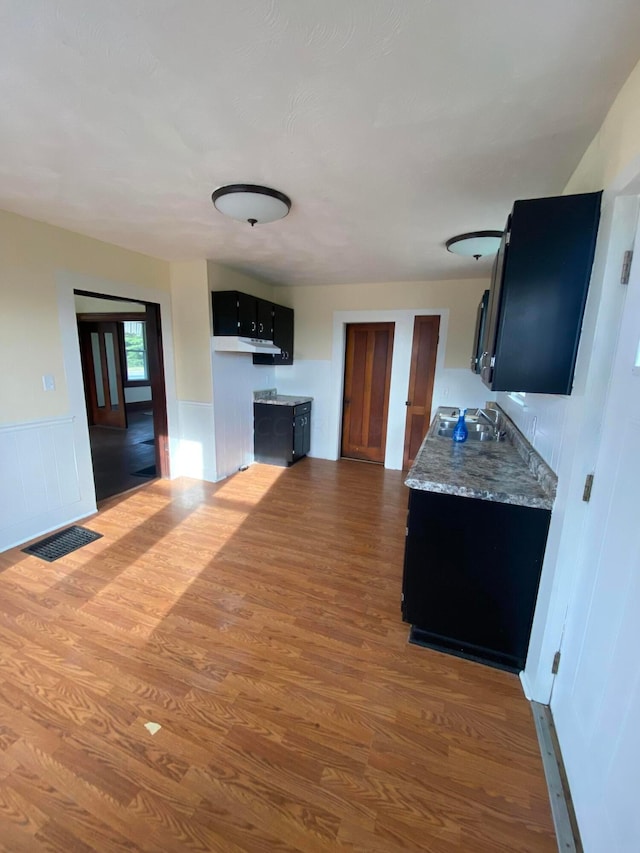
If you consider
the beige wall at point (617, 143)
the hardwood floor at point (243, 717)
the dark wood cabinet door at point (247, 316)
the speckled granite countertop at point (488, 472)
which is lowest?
the hardwood floor at point (243, 717)

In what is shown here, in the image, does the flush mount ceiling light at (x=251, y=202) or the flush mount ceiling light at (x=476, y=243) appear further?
the flush mount ceiling light at (x=476, y=243)

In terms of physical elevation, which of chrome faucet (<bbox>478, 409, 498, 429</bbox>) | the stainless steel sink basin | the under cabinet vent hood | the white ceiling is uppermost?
the white ceiling

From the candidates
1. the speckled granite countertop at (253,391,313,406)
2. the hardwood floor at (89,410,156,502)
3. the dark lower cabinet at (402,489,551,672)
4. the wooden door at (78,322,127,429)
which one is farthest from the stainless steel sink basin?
the wooden door at (78,322,127,429)

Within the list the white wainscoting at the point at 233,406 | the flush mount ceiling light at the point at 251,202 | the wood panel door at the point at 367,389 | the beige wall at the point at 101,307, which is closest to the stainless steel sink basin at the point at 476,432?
the wood panel door at the point at 367,389

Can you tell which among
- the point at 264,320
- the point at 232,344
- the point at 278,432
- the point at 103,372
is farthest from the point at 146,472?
the point at 103,372

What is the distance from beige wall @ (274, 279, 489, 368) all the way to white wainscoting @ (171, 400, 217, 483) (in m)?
1.78

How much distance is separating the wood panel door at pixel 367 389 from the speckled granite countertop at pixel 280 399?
65cm

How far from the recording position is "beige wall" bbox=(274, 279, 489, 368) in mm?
4168

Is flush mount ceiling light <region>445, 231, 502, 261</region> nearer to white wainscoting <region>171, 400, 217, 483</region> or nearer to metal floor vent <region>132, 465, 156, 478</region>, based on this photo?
white wainscoting <region>171, 400, 217, 483</region>

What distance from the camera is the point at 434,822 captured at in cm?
113

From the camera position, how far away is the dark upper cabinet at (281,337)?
176 inches

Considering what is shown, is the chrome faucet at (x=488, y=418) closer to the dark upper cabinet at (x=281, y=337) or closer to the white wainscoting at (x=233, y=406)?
the dark upper cabinet at (x=281, y=337)

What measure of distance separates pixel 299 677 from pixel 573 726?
1.10m

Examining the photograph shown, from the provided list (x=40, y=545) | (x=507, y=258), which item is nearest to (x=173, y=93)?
(x=507, y=258)
